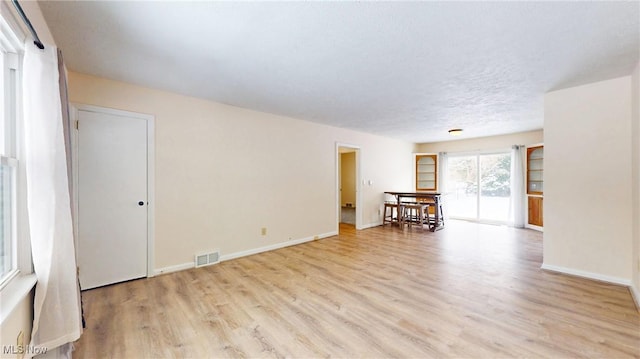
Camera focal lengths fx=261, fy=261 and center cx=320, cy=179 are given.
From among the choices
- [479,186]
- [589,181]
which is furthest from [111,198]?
[479,186]

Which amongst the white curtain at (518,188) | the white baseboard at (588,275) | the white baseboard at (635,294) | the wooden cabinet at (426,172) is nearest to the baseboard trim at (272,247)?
the white baseboard at (588,275)

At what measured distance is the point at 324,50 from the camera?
223 cm

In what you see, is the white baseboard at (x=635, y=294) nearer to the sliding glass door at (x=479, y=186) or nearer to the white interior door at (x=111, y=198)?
the sliding glass door at (x=479, y=186)

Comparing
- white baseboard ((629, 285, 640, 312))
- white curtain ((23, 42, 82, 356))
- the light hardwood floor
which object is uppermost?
white curtain ((23, 42, 82, 356))

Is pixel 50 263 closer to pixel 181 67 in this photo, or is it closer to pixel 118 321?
pixel 118 321

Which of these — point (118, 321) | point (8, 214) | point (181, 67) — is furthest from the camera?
point (181, 67)

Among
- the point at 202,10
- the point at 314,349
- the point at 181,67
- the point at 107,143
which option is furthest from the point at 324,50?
the point at 107,143

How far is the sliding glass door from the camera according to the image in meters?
6.70

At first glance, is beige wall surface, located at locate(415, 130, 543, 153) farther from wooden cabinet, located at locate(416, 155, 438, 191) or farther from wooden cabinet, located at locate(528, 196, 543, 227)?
wooden cabinet, located at locate(528, 196, 543, 227)

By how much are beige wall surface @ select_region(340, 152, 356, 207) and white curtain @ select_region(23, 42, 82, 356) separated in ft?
22.0

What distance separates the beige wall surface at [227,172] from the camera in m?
3.26

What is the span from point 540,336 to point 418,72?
97.5 inches

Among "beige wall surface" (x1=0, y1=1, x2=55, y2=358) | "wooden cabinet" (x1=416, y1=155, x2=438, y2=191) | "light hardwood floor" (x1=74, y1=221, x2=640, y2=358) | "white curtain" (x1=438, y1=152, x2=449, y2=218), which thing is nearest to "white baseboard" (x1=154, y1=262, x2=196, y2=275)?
"light hardwood floor" (x1=74, y1=221, x2=640, y2=358)

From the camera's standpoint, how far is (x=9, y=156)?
4.92ft
